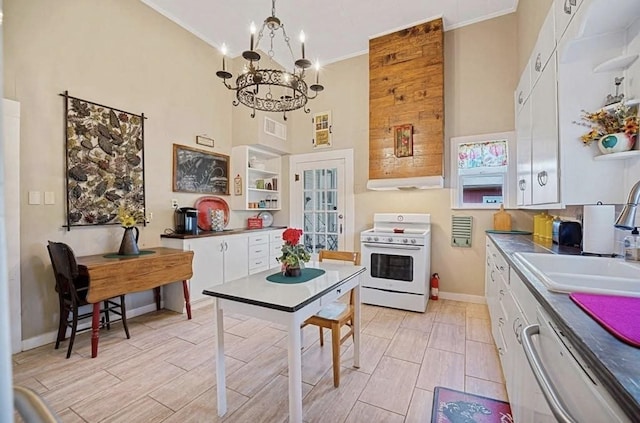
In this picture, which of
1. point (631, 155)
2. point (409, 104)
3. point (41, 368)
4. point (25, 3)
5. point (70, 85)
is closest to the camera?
point (631, 155)

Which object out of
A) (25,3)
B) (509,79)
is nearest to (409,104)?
(509,79)

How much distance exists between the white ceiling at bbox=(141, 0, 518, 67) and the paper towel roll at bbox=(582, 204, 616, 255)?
9.68 feet

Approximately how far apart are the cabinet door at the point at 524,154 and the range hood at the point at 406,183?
2.77 feet

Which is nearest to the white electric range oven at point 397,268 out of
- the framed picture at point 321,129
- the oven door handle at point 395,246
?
the oven door handle at point 395,246

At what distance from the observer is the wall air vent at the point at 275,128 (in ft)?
14.6

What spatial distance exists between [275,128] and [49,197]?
293 cm

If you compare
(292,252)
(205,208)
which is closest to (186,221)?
(205,208)

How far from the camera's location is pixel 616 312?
93 centimetres

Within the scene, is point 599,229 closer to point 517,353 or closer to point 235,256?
point 517,353

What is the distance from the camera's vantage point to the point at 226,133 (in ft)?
14.6

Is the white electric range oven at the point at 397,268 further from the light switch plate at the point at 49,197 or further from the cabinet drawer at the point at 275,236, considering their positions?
the light switch plate at the point at 49,197

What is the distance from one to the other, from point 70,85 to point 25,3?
676 millimetres

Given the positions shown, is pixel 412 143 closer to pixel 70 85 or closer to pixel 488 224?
pixel 488 224

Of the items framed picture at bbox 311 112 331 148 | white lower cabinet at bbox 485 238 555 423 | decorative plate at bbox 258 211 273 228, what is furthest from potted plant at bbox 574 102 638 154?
decorative plate at bbox 258 211 273 228
